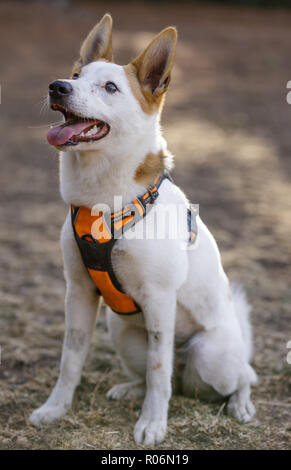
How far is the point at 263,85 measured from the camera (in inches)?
436

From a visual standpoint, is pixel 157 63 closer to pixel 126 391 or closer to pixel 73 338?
pixel 73 338

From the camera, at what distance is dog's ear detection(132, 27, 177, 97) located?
101 inches

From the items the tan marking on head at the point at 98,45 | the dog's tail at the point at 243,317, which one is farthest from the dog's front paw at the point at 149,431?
the tan marking on head at the point at 98,45

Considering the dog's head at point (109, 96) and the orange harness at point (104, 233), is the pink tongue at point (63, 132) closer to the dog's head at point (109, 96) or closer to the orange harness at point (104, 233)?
the dog's head at point (109, 96)

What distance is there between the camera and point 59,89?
2395mm

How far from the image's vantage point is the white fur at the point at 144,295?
2.54m

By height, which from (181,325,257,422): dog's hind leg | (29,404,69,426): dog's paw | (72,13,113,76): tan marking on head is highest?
(72,13,113,76): tan marking on head

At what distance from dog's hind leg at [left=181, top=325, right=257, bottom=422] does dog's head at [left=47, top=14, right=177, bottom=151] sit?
1102mm

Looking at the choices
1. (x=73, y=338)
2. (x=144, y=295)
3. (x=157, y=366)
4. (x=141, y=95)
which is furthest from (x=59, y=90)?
(x=157, y=366)

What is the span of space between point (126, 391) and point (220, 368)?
568 mm

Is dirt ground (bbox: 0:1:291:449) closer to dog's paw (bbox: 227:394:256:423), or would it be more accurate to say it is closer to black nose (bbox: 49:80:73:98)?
dog's paw (bbox: 227:394:256:423)

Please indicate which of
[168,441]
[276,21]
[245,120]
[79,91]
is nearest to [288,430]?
[168,441]

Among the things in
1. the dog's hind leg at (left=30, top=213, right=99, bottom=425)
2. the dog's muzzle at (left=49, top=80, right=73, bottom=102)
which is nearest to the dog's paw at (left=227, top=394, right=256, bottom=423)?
the dog's hind leg at (left=30, top=213, right=99, bottom=425)

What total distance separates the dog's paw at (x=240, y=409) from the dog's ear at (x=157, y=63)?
1645 mm
